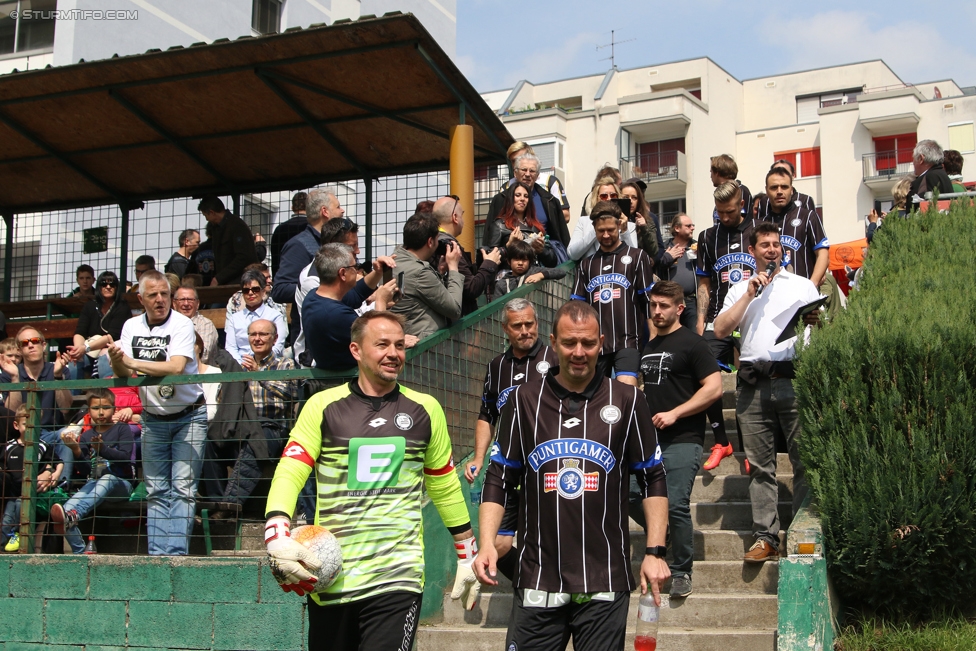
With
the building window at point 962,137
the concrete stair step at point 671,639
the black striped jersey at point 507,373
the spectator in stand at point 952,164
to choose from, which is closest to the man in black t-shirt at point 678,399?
Result: the concrete stair step at point 671,639

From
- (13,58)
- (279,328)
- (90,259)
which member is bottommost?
(279,328)

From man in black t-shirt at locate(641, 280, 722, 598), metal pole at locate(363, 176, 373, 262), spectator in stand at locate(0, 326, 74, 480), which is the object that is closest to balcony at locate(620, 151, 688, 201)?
metal pole at locate(363, 176, 373, 262)

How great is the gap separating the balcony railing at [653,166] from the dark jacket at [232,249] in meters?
39.8

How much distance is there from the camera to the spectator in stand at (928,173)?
1128 centimetres

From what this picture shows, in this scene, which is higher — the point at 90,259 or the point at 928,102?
the point at 928,102

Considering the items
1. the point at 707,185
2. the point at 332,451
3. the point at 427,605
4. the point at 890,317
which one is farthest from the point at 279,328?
the point at 707,185

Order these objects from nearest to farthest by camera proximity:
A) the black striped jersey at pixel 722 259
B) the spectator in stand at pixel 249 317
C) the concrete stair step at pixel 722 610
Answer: the concrete stair step at pixel 722 610 < the black striped jersey at pixel 722 259 < the spectator in stand at pixel 249 317

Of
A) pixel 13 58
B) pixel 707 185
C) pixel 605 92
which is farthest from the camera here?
pixel 605 92

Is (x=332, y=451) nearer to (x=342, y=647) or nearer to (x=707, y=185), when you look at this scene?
(x=342, y=647)

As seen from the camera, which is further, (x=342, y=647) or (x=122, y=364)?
(x=122, y=364)

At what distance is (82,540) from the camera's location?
848cm

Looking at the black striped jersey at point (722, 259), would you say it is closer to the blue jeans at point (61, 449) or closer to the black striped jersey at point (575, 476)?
the black striped jersey at point (575, 476)

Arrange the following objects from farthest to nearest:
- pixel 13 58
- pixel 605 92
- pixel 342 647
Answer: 1. pixel 605 92
2. pixel 13 58
3. pixel 342 647

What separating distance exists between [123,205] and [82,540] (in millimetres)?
7107
